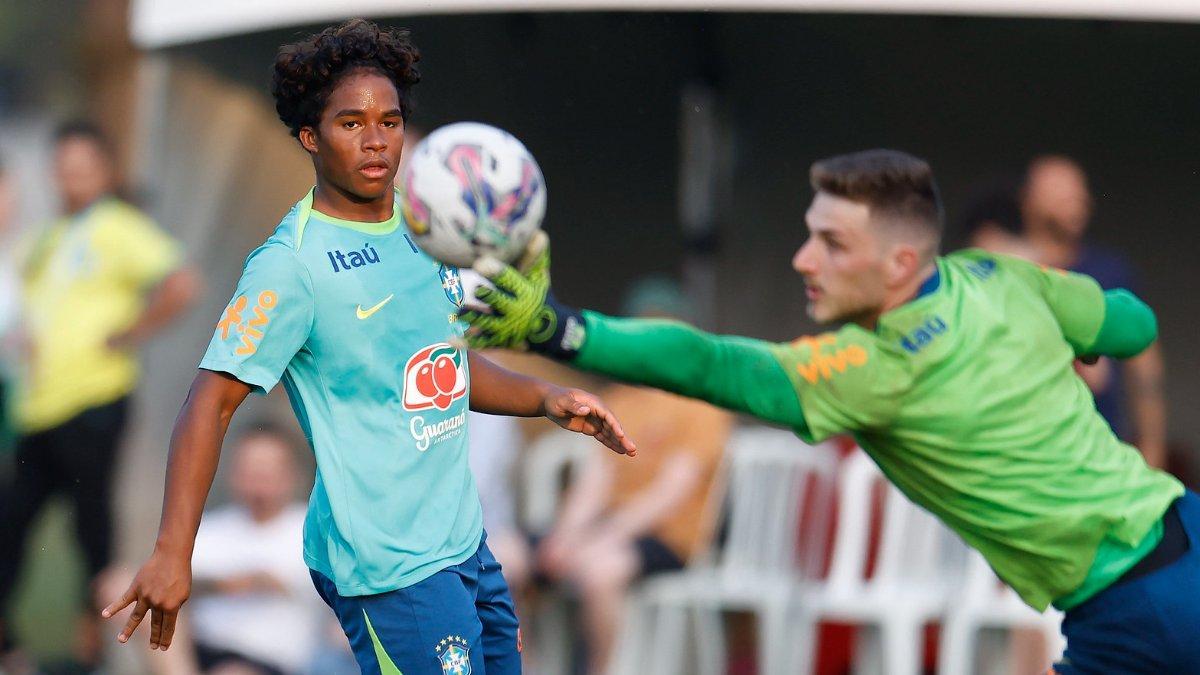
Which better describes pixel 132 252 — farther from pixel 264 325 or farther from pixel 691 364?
pixel 264 325

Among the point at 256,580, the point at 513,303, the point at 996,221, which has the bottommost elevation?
the point at 256,580

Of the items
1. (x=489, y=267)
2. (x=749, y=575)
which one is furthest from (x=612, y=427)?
(x=749, y=575)

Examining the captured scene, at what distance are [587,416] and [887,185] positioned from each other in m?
1.04

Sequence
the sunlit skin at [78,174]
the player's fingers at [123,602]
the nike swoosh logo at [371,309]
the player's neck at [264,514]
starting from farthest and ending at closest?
the sunlit skin at [78,174], the player's neck at [264,514], the nike swoosh logo at [371,309], the player's fingers at [123,602]

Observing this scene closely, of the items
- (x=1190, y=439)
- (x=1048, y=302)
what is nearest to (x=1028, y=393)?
(x=1048, y=302)

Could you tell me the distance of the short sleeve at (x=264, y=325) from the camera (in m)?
2.95

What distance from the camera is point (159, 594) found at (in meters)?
2.81

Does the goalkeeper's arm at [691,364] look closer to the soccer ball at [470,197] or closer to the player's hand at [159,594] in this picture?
the soccer ball at [470,197]

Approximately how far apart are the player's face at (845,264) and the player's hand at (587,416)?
2.45ft

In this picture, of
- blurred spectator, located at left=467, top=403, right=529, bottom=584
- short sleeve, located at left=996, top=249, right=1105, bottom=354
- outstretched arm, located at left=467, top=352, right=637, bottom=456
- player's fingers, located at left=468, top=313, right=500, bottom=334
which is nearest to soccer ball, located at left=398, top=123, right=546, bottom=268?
player's fingers, located at left=468, top=313, right=500, bottom=334

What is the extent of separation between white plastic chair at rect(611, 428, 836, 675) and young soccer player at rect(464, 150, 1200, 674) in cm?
267

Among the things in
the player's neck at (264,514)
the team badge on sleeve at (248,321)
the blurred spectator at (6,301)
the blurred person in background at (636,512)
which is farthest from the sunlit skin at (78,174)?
the team badge on sleeve at (248,321)

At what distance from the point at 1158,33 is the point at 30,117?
472 cm

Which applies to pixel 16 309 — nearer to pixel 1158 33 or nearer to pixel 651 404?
pixel 651 404
